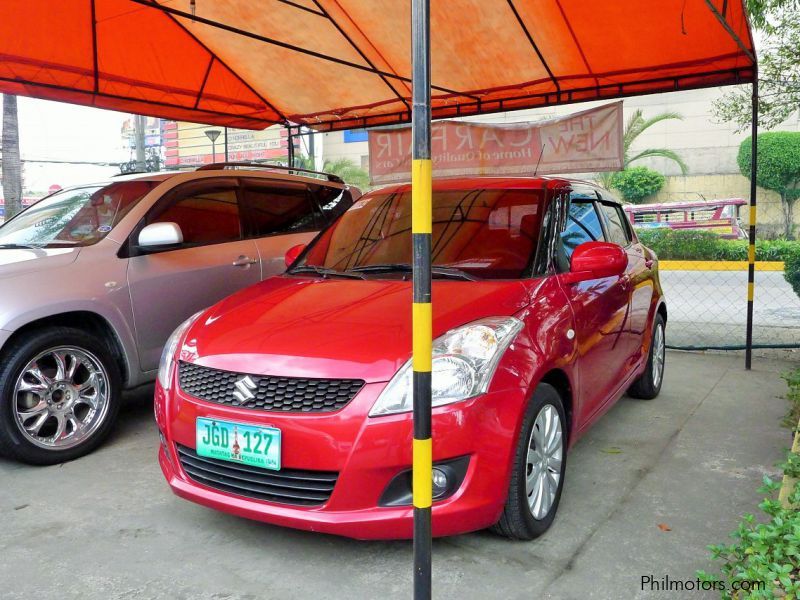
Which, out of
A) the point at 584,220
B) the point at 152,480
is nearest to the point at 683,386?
the point at 584,220

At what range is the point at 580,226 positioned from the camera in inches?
154

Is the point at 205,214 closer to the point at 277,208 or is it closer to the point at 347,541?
the point at 277,208

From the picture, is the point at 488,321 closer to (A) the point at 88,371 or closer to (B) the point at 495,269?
(B) the point at 495,269

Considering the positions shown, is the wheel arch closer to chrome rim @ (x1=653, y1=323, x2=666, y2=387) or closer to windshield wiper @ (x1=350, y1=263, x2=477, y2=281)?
windshield wiper @ (x1=350, y1=263, x2=477, y2=281)

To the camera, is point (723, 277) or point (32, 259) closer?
point (32, 259)

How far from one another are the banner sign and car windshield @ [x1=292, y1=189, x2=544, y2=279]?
3.91m

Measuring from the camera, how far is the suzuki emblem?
2639mm

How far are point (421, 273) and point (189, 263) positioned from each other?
3.22 metres

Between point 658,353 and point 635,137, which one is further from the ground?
point 635,137

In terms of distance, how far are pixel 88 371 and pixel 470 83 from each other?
15.5 ft

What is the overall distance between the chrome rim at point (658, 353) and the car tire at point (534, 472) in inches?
92.5

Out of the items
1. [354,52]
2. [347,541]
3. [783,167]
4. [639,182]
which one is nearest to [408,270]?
[347,541]

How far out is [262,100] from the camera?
25.9 feet

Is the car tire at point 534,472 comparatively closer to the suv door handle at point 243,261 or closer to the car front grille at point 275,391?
the car front grille at point 275,391
